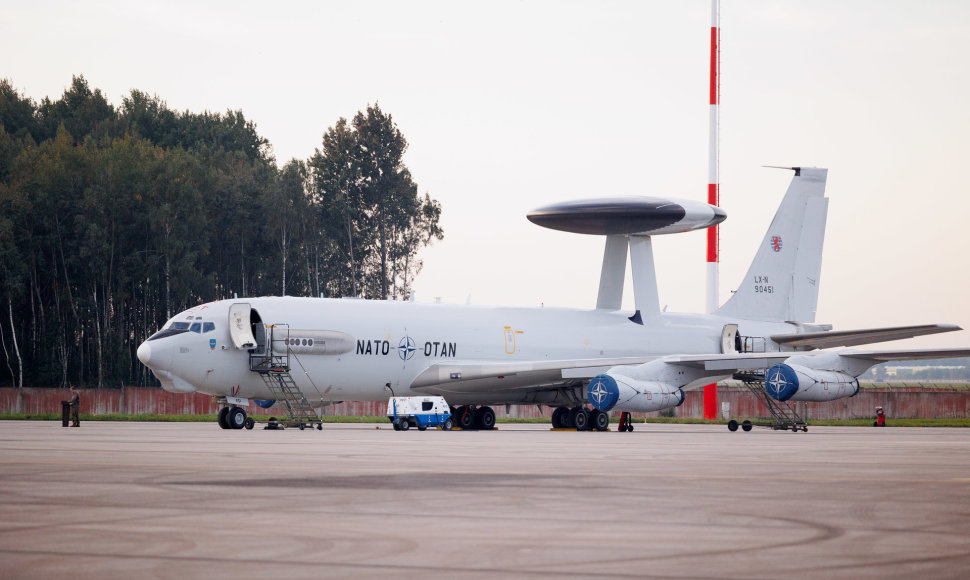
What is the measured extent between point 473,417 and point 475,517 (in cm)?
2955

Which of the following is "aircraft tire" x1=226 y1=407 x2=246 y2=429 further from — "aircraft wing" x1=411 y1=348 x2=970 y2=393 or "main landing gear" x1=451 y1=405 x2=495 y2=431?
"main landing gear" x1=451 y1=405 x2=495 y2=431

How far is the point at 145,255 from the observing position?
7131 cm

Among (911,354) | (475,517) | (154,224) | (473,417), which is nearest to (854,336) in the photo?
(911,354)

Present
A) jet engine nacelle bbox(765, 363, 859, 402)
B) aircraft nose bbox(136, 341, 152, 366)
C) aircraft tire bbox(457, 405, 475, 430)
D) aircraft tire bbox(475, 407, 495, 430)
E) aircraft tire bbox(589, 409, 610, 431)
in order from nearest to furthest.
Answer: aircraft nose bbox(136, 341, 152, 366)
jet engine nacelle bbox(765, 363, 859, 402)
aircraft tire bbox(589, 409, 610, 431)
aircraft tire bbox(475, 407, 495, 430)
aircraft tire bbox(457, 405, 475, 430)

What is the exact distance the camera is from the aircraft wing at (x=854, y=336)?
36.5 metres

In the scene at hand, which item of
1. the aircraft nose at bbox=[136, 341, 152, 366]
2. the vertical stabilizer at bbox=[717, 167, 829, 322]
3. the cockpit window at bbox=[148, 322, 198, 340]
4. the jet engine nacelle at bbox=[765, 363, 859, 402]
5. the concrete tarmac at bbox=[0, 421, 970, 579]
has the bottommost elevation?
the concrete tarmac at bbox=[0, 421, 970, 579]

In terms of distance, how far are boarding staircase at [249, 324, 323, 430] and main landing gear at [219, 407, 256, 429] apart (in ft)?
3.22

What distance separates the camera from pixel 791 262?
48188 millimetres

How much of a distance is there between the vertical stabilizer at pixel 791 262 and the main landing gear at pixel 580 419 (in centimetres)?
1029

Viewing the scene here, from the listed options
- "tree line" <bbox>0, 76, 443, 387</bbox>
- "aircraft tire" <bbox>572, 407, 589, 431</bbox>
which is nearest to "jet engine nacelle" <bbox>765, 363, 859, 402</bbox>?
"aircraft tire" <bbox>572, 407, 589, 431</bbox>

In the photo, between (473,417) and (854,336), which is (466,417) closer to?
(473,417)

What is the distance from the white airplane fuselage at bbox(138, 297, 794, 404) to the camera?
34.4 m

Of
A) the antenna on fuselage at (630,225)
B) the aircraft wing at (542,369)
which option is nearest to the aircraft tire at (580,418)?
the aircraft wing at (542,369)

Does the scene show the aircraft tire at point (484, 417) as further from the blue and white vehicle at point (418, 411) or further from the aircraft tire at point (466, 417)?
the blue and white vehicle at point (418, 411)
